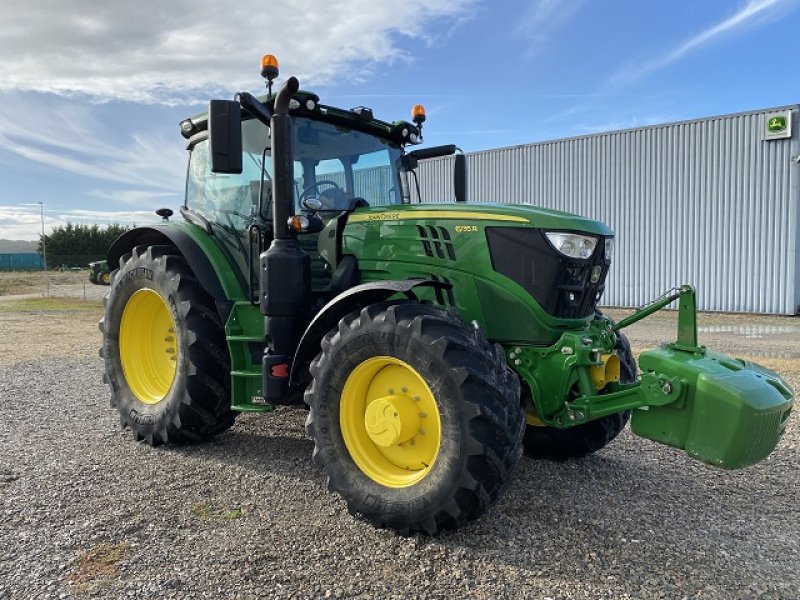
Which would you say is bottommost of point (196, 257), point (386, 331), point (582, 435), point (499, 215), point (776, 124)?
point (582, 435)

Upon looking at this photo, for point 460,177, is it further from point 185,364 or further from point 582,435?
point 185,364

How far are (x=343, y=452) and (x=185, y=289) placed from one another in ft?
6.29

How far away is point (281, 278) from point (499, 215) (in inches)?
56.5

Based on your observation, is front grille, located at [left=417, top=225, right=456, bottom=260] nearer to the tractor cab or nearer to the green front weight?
the tractor cab

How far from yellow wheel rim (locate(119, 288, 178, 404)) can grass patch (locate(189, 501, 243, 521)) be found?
171 centimetres

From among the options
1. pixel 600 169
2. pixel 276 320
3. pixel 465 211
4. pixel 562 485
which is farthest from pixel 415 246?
pixel 600 169

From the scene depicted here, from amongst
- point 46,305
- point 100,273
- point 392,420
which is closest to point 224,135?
point 392,420

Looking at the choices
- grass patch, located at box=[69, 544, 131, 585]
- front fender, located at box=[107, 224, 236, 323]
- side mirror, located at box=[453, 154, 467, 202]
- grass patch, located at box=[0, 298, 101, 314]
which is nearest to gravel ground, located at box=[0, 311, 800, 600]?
grass patch, located at box=[69, 544, 131, 585]

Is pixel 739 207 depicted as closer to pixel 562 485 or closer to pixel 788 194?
pixel 788 194

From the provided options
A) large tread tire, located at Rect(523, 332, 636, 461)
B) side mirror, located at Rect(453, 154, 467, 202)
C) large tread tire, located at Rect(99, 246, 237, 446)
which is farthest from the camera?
side mirror, located at Rect(453, 154, 467, 202)

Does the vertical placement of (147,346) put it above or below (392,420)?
above

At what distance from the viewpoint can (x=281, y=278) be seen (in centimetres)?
423

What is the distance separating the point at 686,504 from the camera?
13.0ft

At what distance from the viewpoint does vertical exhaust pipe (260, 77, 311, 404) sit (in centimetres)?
420
